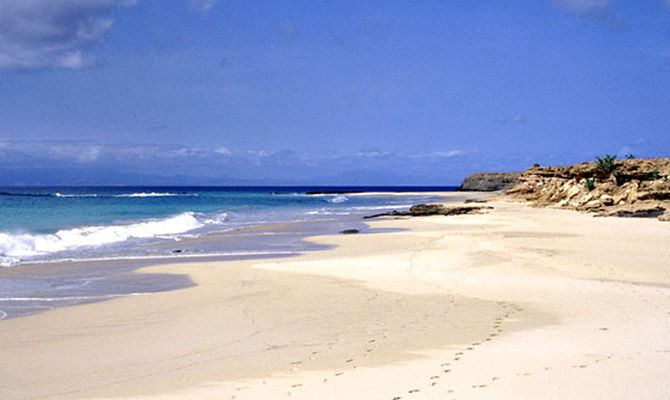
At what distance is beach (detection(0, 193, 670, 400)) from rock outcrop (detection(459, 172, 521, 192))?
344ft

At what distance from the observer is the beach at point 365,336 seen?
5031 millimetres

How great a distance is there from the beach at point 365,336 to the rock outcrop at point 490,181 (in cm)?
10498

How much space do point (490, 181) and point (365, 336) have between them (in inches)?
4563

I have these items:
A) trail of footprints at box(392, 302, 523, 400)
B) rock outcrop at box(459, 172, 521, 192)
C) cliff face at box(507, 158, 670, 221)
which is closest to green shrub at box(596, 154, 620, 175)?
cliff face at box(507, 158, 670, 221)

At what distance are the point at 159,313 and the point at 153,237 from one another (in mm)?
15552

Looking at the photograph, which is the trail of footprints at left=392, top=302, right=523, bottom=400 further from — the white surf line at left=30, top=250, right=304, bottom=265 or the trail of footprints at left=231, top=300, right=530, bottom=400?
the white surf line at left=30, top=250, right=304, bottom=265

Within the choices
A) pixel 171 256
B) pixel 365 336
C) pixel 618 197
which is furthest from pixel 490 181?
pixel 365 336

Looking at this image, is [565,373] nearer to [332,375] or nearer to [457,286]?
[332,375]

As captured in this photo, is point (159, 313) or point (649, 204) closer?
point (159, 313)

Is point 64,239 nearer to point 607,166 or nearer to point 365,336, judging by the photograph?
point 365,336

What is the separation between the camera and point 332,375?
536 cm

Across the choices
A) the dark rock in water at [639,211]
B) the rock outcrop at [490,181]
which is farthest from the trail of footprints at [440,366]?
the rock outcrop at [490,181]

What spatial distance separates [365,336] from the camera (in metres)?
6.88

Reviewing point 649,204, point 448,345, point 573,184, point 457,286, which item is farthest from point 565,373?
point 573,184
